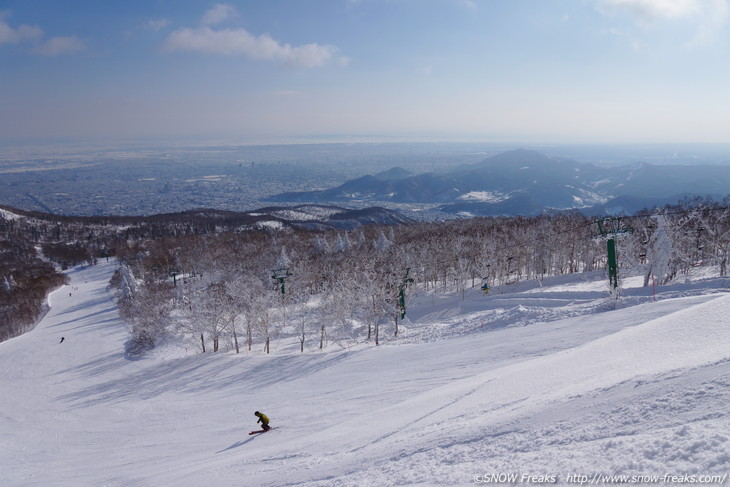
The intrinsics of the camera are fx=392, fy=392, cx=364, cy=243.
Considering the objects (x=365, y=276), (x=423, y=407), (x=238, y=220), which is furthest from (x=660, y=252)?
(x=238, y=220)

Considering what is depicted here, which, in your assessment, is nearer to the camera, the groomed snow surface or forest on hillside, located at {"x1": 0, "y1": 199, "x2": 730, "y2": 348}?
the groomed snow surface

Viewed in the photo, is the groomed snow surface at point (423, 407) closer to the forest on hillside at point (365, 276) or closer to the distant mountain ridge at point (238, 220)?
the forest on hillside at point (365, 276)

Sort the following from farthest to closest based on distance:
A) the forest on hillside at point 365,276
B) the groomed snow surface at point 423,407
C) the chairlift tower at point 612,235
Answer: the forest on hillside at point 365,276
the chairlift tower at point 612,235
the groomed snow surface at point 423,407

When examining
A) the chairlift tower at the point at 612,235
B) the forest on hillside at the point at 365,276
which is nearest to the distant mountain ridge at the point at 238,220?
the forest on hillside at the point at 365,276

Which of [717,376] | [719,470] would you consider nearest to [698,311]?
[717,376]

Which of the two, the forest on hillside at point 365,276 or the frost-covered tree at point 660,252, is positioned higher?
the frost-covered tree at point 660,252

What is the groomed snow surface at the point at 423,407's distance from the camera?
5.52 m

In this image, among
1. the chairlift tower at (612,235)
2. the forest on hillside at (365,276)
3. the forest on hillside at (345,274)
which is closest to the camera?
the chairlift tower at (612,235)

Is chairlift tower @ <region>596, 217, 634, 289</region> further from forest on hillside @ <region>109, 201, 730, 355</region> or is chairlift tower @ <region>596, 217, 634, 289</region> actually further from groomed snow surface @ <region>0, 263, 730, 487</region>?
groomed snow surface @ <region>0, 263, 730, 487</region>

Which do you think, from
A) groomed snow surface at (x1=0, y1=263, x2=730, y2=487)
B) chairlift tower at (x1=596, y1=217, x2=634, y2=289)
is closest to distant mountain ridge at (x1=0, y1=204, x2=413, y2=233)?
groomed snow surface at (x1=0, y1=263, x2=730, y2=487)

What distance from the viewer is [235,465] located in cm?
1031

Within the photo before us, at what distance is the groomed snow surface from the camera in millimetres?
5516

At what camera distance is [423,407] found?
11.0 metres

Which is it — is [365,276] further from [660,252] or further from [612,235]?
[660,252]
